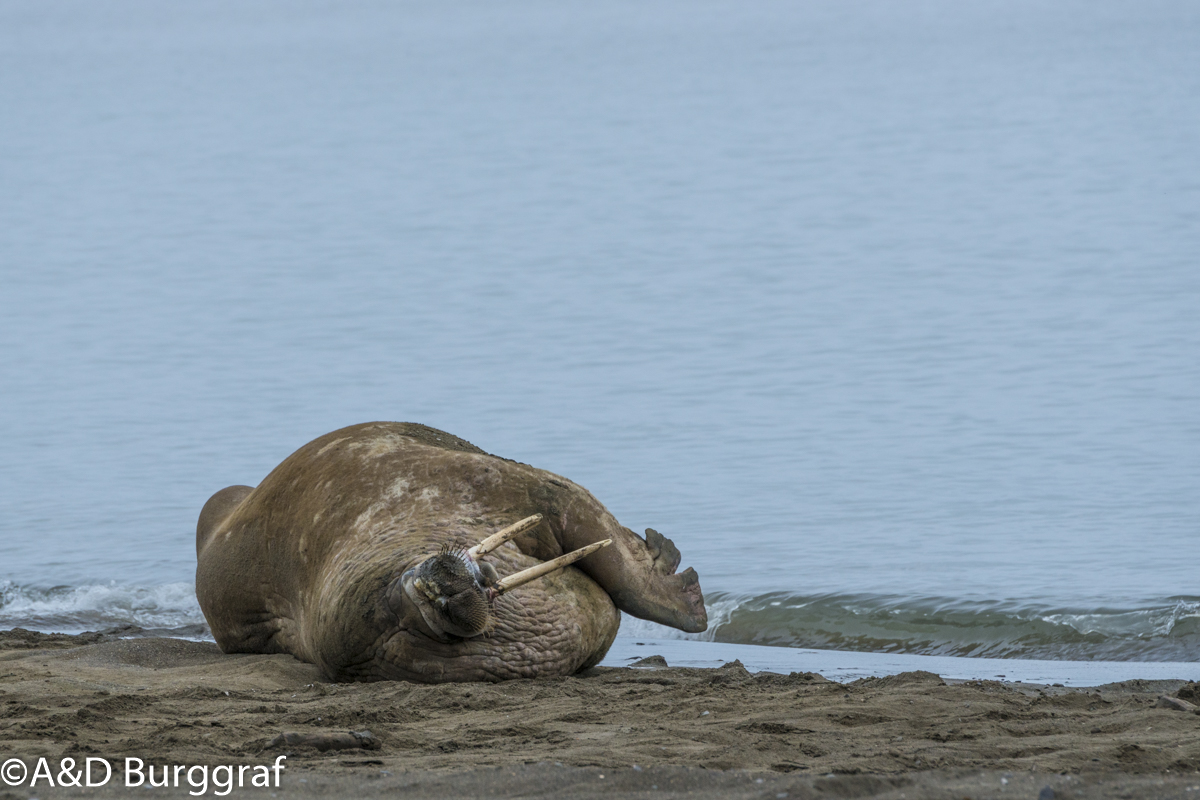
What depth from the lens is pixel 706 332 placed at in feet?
56.1

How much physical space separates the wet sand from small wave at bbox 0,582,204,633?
2258mm

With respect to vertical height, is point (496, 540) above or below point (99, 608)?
above

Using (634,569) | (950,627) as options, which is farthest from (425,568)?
(950,627)

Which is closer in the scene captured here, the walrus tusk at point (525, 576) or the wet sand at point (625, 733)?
the wet sand at point (625, 733)

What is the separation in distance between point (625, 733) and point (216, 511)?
3.21 metres

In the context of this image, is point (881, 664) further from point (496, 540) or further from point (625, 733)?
point (625, 733)

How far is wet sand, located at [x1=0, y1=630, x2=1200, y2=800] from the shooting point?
13.3ft

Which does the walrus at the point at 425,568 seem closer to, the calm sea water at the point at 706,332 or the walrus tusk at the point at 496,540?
the walrus tusk at the point at 496,540

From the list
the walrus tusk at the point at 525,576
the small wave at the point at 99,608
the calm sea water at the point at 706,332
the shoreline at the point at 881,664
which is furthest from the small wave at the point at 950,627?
the walrus tusk at the point at 525,576

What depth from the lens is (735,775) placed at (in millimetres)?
4141

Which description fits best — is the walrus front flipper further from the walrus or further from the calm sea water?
the calm sea water

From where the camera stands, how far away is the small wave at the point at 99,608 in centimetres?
888

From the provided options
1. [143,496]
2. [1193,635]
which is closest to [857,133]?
[143,496]

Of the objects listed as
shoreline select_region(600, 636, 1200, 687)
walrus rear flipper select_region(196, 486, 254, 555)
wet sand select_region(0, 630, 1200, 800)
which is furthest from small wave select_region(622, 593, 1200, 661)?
walrus rear flipper select_region(196, 486, 254, 555)
